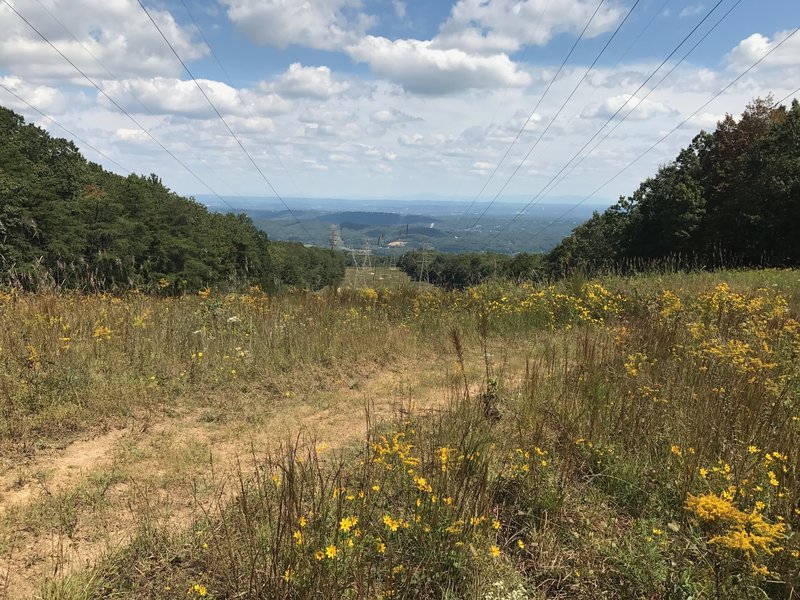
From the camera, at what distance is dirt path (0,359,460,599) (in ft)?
8.37

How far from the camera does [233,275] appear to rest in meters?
8.39

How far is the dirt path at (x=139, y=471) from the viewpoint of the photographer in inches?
100

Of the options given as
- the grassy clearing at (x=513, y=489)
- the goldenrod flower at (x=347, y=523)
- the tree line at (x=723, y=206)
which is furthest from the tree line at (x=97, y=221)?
the tree line at (x=723, y=206)

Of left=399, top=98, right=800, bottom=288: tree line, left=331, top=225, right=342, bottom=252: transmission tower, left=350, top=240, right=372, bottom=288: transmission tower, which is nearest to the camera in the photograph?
left=350, top=240, right=372, bottom=288: transmission tower

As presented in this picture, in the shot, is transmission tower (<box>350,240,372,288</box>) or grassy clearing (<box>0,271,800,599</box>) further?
transmission tower (<box>350,240,372,288</box>)

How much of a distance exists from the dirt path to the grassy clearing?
87 mm

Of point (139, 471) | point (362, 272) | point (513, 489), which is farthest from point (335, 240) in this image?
point (513, 489)

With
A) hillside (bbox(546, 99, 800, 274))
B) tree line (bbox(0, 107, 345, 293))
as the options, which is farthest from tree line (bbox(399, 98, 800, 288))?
tree line (bbox(0, 107, 345, 293))

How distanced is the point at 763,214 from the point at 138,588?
3394cm

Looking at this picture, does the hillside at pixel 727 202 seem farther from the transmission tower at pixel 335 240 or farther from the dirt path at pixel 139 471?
the dirt path at pixel 139 471

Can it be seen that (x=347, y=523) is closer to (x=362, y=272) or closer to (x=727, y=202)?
(x=362, y=272)

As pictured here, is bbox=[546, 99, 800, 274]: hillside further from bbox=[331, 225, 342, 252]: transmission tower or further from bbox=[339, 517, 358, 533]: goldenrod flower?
bbox=[339, 517, 358, 533]: goldenrod flower

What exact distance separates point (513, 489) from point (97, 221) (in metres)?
47.6

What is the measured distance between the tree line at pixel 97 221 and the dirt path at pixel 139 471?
4261 mm
